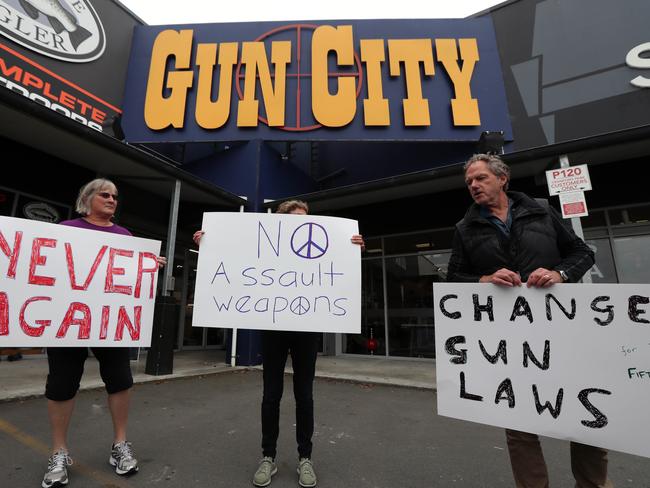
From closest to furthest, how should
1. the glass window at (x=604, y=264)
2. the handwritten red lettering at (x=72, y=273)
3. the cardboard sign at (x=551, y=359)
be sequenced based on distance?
the cardboard sign at (x=551, y=359) < the handwritten red lettering at (x=72, y=273) < the glass window at (x=604, y=264)

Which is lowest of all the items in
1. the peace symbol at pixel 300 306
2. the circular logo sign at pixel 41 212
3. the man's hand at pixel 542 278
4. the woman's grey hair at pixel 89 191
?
the peace symbol at pixel 300 306

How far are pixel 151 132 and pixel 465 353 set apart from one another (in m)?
8.87

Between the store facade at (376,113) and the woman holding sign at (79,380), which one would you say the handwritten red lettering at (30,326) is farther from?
the store facade at (376,113)

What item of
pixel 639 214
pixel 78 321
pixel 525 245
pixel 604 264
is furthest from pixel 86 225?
pixel 639 214

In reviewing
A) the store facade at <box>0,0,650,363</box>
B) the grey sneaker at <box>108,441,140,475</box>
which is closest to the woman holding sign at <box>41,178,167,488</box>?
the grey sneaker at <box>108,441,140,475</box>

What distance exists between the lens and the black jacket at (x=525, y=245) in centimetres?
Result: 177

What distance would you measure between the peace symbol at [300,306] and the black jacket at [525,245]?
36.6 inches

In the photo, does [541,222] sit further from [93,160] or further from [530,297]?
[93,160]

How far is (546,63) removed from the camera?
854 centimetres

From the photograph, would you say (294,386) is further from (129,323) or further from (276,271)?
(129,323)

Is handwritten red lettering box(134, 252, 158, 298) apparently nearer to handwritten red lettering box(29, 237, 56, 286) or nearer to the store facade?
handwritten red lettering box(29, 237, 56, 286)

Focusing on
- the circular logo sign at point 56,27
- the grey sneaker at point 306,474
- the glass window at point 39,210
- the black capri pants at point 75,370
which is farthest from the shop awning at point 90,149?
the grey sneaker at point 306,474

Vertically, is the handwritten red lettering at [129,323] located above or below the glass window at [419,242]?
below

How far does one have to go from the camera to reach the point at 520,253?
1.81 meters
